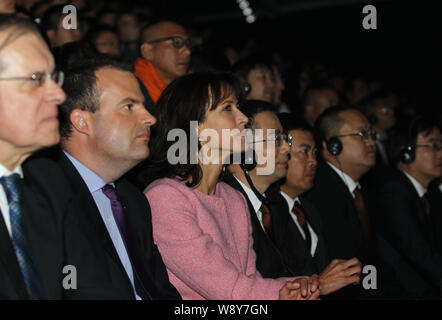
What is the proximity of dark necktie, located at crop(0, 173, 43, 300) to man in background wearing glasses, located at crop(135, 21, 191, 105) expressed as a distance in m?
2.18

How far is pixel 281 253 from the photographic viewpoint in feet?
9.05

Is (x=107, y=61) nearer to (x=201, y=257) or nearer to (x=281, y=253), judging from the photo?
(x=201, y=257)

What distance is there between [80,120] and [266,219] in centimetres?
107

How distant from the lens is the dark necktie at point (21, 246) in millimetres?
1438

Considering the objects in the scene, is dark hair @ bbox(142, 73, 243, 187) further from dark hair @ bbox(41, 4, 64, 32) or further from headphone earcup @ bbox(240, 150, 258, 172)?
dark hair @ bbox(41, 4, 64, 32)

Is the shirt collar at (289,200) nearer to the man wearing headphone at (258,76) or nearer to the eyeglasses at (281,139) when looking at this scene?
the eyeglasses at (281,139)

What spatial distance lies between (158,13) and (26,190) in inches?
335

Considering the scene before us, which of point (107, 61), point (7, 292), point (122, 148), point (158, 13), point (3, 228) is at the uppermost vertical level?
point (158, 13)

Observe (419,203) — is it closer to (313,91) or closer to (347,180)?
(347,180)

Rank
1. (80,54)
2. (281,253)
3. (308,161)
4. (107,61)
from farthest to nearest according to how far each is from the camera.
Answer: (308,161) → (80,54) → (281,253) → (107,61)

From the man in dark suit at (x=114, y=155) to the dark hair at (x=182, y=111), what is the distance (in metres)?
0.26

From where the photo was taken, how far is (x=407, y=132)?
Result: 3.99m

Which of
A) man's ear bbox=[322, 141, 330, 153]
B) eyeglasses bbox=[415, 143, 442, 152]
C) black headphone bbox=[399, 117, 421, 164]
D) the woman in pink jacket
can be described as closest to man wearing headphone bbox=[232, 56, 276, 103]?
man's ear bbox=[322, 141, 330, 153]
